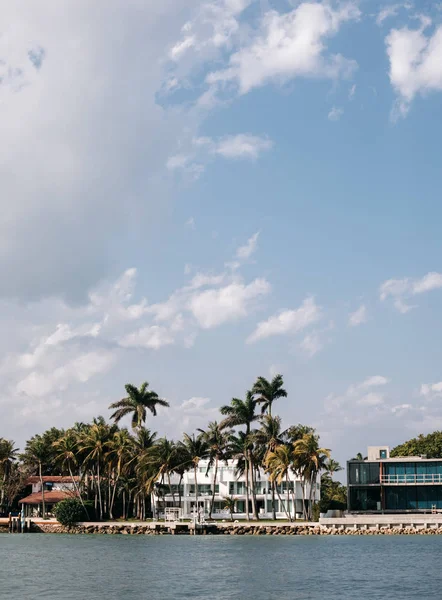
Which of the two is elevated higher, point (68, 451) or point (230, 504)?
point (68, 451)

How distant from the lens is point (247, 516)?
11012 cm

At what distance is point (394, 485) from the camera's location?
Answer: 108m

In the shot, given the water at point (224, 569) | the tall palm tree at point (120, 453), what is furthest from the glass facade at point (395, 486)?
the tall palm tree at point (120, 453)

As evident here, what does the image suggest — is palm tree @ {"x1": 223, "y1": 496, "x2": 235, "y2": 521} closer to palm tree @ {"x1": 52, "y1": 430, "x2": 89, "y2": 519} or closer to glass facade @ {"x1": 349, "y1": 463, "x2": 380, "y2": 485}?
glass facade @ {"x1": 349, "y1": 463, "x2": 380, "y2": 485}

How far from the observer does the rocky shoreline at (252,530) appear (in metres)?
95.6

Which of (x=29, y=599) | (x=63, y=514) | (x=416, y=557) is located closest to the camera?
(x=29, y=599)

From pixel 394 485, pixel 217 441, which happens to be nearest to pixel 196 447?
pixel 217 441

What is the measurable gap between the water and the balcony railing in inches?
849

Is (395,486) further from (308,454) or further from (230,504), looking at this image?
(230,504)

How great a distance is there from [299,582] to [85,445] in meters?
69.3

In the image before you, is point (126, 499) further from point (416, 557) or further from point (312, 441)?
point (416, 557)

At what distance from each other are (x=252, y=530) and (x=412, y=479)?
23.7m

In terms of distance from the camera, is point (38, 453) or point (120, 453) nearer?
point (120, 453)

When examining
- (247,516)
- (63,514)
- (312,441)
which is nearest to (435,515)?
(312,441)
